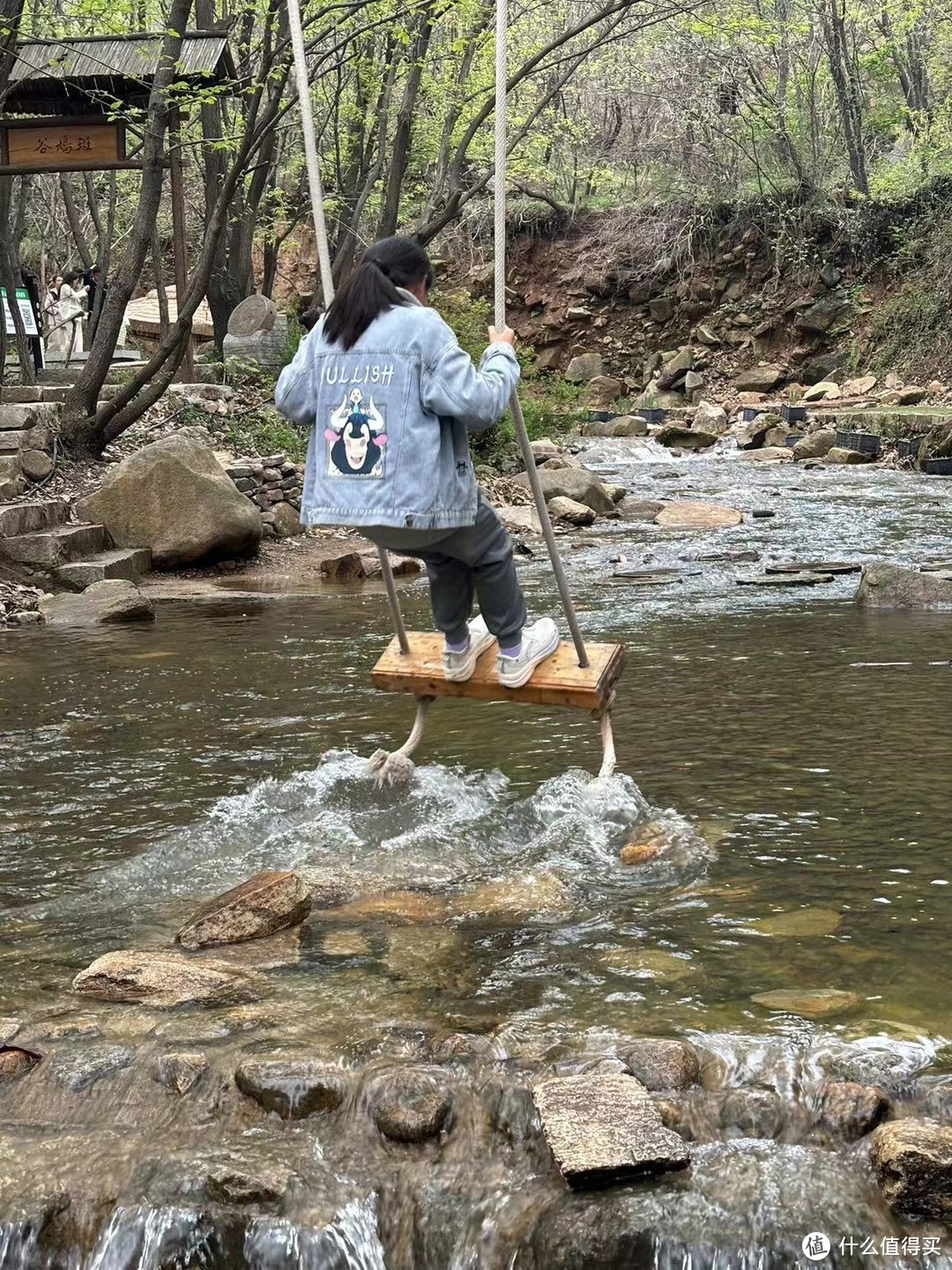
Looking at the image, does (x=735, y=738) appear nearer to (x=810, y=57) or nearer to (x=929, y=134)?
(x=929, y=134)

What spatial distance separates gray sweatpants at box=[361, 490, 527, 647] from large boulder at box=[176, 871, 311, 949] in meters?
1.19

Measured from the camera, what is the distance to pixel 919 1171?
2.98 m

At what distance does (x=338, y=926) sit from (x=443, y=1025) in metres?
0.88

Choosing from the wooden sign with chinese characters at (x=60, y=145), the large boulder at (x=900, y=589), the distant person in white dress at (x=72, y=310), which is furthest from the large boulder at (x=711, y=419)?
the large boulder at (x=900, y=589)

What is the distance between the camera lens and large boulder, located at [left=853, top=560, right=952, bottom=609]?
1023cm

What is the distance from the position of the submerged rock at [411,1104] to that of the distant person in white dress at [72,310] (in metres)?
21.7

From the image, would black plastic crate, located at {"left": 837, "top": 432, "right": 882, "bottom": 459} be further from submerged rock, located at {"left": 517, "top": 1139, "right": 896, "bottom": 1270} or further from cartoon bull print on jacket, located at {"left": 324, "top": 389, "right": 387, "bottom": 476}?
submerged rock, located at {"left": 517, "top": 1139, "right": 896, "bottom": 1270}

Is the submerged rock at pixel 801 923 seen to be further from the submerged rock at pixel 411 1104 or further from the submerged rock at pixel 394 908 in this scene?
the submerged rock at pixel 411 1104

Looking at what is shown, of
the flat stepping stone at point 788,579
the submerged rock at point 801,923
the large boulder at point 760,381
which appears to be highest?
the large boulder at point 760,381

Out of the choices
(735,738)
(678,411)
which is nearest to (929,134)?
(678,411)

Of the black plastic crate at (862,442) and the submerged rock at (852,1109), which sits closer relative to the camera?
the submerged rock at (852,1109)

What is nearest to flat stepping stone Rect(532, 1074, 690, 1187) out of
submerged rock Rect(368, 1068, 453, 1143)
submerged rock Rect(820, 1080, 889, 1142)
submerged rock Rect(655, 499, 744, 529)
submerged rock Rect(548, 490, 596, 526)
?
submerged rock Rect(368, 1068, 453, 1143)

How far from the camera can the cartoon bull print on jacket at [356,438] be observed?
4477 millimetres

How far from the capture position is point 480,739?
6793 mm
